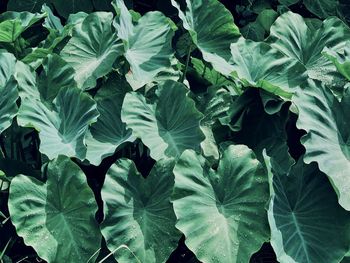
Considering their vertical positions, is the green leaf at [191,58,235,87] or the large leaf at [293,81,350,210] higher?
the large leaf at [293,81,350,210]

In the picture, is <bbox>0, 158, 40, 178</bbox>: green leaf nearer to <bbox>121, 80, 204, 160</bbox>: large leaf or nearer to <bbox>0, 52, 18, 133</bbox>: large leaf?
<bbox>0, 52, 18, 133</bbox>: large leaf

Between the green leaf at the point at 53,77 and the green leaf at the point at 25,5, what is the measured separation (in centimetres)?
88

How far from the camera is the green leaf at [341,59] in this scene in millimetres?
2246

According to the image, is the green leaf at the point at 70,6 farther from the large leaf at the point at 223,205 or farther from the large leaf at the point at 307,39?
the large leaf at the point at 223,205

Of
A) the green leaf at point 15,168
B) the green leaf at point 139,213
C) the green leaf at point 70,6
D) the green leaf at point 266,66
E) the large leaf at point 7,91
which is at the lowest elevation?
the green leaf at point 70,6

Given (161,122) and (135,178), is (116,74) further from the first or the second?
(135,178)

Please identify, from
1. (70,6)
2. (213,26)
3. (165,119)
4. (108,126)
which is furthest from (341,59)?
(70,6)

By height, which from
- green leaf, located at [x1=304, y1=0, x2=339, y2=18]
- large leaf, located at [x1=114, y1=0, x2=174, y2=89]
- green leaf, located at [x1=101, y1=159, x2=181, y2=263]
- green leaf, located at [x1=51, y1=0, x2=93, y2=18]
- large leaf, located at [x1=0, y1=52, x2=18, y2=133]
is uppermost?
large leaf, located at [x1=0, y1=52, x2=18, y2=133]

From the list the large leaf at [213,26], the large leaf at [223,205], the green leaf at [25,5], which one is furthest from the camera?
the green leaf at [25,5]

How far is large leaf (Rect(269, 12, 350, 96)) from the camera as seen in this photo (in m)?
2.55

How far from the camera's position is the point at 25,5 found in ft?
10.6

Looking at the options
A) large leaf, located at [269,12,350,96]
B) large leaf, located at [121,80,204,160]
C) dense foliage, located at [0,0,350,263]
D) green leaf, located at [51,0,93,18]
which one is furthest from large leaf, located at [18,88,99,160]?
green leaf, located at [51,0,93,18]

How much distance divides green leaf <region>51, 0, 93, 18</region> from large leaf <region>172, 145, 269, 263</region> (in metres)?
1.39

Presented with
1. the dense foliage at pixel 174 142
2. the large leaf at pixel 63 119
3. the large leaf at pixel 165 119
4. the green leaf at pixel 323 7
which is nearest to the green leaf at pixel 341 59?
the dense foliage at pixel 174 142
